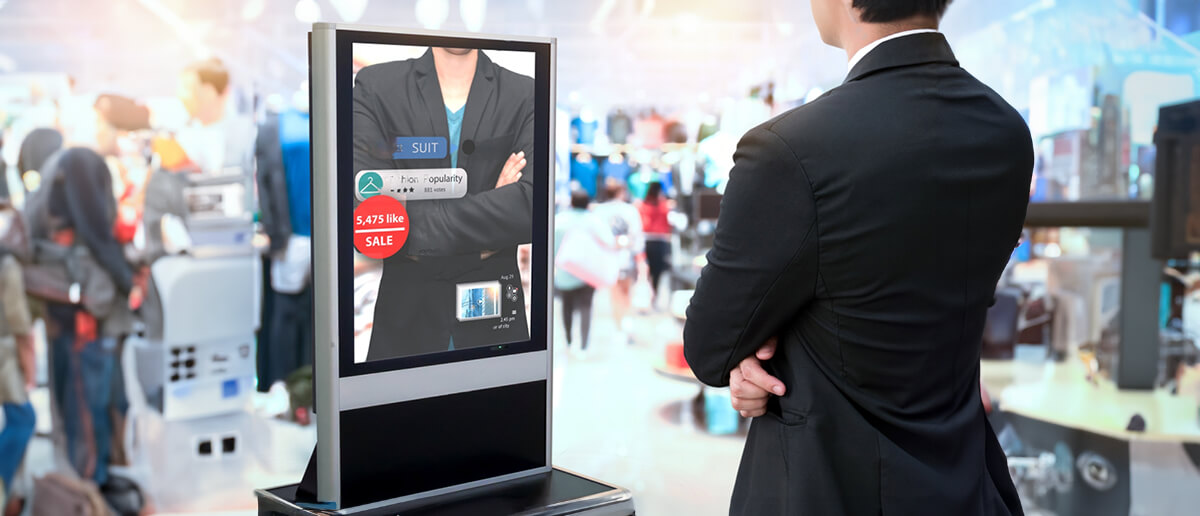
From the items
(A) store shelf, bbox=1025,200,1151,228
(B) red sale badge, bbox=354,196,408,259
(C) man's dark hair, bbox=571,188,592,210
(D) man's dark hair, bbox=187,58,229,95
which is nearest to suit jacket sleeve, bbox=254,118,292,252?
(D) man's dark hair, bbox=187,58,229,95

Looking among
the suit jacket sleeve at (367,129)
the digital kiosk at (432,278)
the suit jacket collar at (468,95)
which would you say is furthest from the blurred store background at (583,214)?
the suit jacket sleeve at (367,129)

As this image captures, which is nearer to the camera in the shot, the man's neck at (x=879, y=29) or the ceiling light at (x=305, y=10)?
the man's neck at (x=879, y=29)

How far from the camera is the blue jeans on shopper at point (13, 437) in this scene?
12.6 ft

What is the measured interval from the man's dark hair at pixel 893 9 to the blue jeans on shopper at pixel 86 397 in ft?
11.8

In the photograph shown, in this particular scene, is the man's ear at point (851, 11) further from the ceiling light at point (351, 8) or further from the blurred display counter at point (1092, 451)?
the ceiling light at point (351, 8)

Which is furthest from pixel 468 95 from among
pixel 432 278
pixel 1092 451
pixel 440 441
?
pixel 1092 451

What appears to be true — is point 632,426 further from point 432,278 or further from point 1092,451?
point 432,278

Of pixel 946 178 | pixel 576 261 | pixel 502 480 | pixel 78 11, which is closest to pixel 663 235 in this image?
pixel 576 261

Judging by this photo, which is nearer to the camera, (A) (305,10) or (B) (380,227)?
(B) (380,227)

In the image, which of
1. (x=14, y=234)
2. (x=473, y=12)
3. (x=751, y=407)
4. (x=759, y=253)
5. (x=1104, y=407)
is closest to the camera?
(x=759, y=253)

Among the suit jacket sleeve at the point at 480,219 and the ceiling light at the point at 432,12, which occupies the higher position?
the ceiling light at the point at 432,12

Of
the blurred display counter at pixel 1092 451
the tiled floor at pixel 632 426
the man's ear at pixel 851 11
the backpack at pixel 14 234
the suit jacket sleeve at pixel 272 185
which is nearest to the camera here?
the man's ear at pixel 851 11

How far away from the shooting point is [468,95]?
5.25ft

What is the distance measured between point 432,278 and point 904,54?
0.80 m
